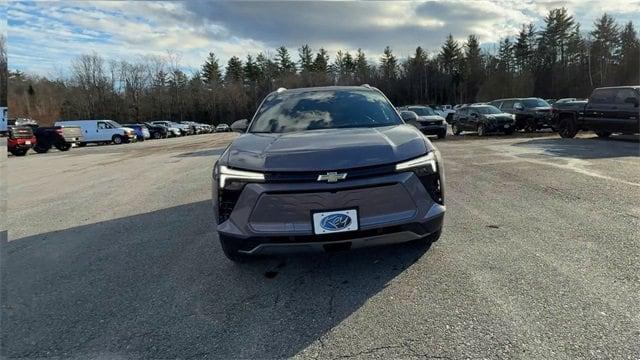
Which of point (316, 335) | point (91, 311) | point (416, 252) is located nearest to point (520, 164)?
point (416, 252)

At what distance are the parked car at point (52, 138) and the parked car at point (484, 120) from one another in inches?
909

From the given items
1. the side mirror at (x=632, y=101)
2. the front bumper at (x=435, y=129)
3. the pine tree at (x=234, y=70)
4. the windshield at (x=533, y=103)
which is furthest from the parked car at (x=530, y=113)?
the pine tree at (x=234, y=70)

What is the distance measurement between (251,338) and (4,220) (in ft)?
18.6

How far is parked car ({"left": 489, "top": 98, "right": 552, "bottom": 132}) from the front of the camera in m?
19.1

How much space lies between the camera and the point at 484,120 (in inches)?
753

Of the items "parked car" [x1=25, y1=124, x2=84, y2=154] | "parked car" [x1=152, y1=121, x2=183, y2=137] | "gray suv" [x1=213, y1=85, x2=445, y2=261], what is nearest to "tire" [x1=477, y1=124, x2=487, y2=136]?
"gray suv" [x1=213, y1=85, x2=445, y2=261]

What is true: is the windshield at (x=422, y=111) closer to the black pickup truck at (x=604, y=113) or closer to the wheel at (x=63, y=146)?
the black pickup truck at (x=604, y=113)

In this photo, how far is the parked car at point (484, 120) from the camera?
1880cm

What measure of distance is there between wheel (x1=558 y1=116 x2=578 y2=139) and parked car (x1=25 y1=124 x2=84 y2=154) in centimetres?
2659

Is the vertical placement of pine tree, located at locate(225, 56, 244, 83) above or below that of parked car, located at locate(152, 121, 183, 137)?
above

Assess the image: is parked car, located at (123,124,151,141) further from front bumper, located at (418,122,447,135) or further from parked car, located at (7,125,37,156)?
front bumper, located at (418,122,447,135)

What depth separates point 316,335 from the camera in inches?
107

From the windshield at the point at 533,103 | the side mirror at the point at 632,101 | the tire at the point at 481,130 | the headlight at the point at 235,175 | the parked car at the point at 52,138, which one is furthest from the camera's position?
the parked car at the point at 52,138

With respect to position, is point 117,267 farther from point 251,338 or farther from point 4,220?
point 4,220
